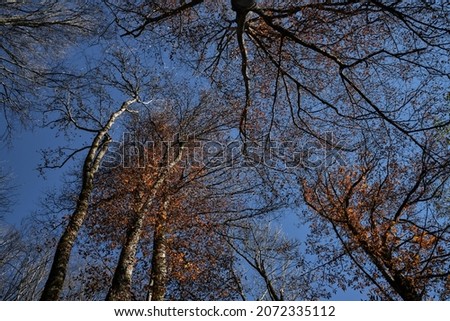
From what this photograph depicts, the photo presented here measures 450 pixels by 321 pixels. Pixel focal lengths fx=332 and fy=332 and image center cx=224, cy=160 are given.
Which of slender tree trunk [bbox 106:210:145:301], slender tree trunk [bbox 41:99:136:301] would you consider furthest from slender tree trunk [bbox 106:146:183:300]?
slender tree trunk [bbox 41:99:136:301]

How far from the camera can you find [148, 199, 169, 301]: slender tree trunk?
824 cm

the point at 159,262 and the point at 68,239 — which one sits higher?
the point at 159,262

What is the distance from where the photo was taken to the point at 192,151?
47.9ft

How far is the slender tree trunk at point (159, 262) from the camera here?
8242 mm

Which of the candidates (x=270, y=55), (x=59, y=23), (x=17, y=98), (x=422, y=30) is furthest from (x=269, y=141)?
(x=17, y=98)

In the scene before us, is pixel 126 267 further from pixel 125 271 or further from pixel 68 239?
pixel 68 239

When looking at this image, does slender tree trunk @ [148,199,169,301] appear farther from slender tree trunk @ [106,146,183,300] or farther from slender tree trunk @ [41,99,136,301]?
slender tree trunk @ [41,99,136,301]

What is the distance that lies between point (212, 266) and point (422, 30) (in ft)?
32.3

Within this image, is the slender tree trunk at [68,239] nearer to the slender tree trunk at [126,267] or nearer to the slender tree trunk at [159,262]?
the slender tree trunk at [126,267]

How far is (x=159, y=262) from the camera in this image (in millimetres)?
8992

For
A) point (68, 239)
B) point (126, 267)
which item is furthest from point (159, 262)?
point (68, 239)

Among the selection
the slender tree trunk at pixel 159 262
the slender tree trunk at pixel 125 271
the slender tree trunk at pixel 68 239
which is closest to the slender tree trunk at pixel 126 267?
the slender tree trunk at pixel 125 271
